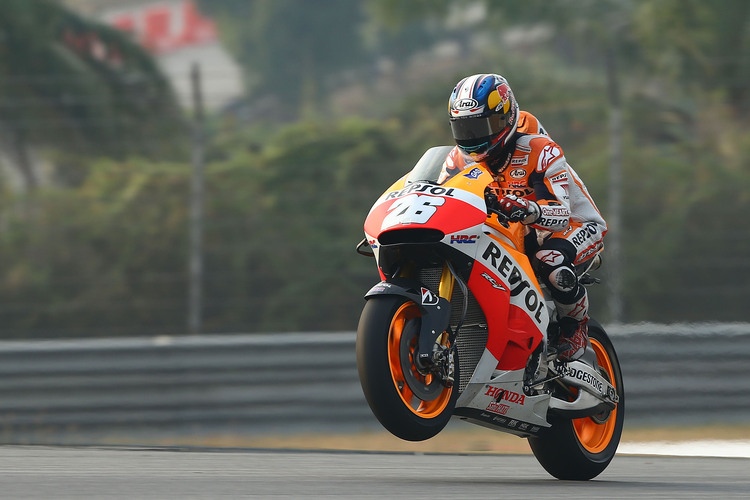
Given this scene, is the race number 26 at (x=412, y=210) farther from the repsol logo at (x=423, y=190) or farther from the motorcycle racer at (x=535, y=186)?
the motorcycle racer at (x=535, y=186)

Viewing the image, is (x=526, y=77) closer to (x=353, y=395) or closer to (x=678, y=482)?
(x=353, y=395)

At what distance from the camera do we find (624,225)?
11.1 meters

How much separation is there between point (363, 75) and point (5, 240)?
406 centimetres

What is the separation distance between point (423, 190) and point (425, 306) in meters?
0.54

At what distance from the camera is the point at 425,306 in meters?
4.75

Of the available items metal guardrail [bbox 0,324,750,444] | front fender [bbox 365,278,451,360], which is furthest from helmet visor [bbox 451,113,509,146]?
metal guardrail [bbox 0,324,750,444]

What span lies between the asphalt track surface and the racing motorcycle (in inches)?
11.8

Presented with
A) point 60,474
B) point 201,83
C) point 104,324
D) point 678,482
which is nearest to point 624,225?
point 201,83

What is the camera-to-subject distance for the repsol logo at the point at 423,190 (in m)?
5.01

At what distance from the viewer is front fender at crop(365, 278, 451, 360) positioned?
4.70 meters

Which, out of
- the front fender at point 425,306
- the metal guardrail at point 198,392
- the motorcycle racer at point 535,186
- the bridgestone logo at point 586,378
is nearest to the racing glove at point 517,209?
the motorcycle racer at point 535,186

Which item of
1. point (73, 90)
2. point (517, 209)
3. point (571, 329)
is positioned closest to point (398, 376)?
point (517, 209)

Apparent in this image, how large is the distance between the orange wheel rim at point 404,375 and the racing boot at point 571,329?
1075 millimetres

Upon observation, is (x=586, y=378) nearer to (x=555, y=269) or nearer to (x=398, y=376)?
(x=555, y=269)
